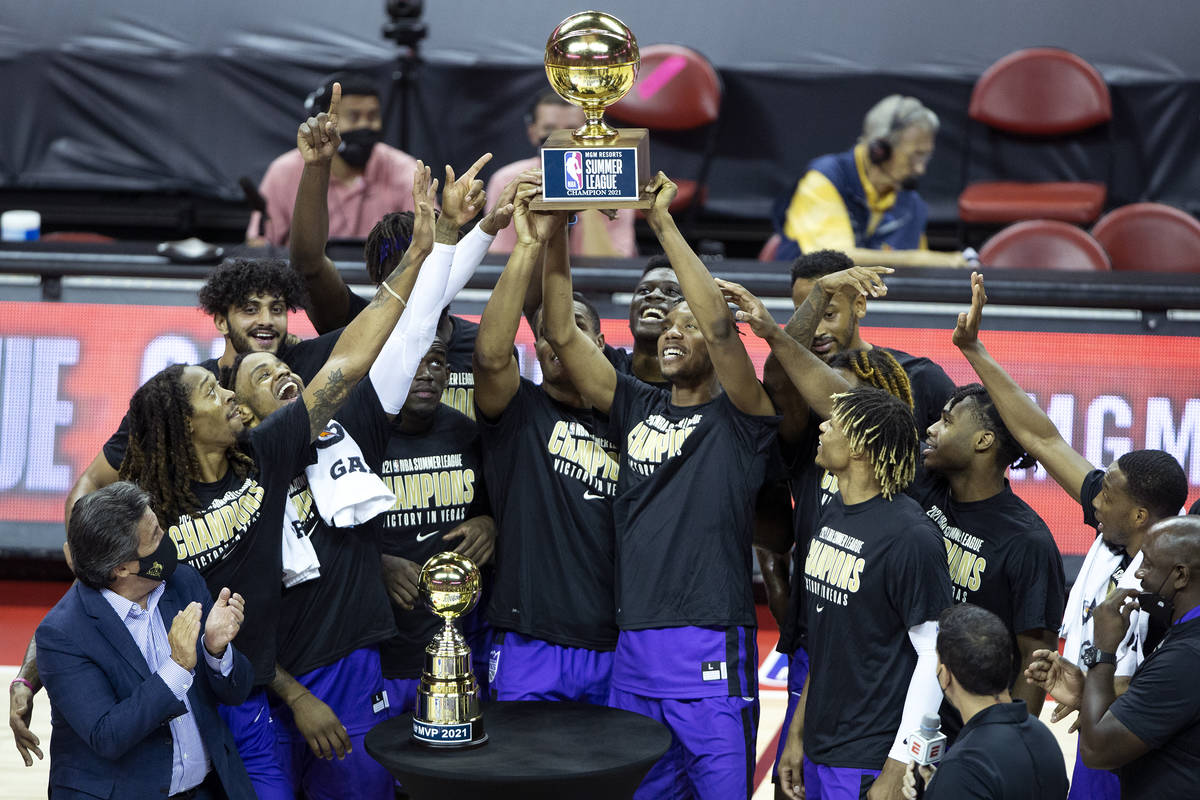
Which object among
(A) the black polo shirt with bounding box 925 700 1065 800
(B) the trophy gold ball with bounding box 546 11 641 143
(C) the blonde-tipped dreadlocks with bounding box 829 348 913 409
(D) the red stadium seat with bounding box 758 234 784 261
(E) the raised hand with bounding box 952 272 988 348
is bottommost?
(A) the black polo shirt with bounding box 925 700 1065 800

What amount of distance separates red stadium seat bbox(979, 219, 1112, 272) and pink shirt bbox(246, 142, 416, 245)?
292 cm

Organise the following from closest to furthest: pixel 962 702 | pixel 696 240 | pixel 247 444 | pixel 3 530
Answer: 1. pixel 962 702
2. pixel 247 444
3. pixel 3 530
4. pixel 696 240

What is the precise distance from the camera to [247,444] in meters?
3.91

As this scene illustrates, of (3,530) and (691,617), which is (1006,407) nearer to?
(691,617)

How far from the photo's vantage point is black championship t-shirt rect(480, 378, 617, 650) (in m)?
4.32

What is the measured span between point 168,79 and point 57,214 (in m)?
1.08

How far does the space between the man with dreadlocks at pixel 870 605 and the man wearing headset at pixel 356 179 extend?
4.03m

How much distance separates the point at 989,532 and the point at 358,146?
4.32 meters

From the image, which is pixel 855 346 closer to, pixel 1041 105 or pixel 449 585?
pixel 449 585

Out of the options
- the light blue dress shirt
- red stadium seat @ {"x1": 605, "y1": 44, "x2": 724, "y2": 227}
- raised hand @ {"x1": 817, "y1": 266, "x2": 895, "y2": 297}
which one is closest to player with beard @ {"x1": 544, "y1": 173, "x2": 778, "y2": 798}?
raised hand @ {"x1": 817, "y1": 266, "x2": 895, "y2": 297}

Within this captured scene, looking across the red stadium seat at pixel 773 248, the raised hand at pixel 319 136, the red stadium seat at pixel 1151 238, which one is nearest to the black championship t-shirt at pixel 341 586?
the raised hand at pixel 319 136

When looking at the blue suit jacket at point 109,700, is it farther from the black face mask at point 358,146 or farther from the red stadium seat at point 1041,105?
the red stadium seat at point 1041,105

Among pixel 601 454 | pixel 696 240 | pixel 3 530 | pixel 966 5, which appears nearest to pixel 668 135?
pixel 696 240

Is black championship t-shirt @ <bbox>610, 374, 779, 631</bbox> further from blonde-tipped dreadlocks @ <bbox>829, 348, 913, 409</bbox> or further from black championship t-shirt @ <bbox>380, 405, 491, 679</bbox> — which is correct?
black championship t-shirt @ <bbox>380, 405, 491, 679</bbox>
